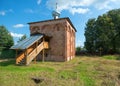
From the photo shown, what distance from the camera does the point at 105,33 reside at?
1352 inches

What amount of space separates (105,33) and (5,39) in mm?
27358

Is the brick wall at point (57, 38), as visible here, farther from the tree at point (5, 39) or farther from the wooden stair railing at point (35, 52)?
the tree at point (5, 39)

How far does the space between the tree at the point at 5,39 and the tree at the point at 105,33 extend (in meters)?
21.7

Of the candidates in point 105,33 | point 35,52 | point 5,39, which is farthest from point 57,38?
point 5,39

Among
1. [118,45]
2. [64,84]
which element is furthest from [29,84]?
[118,45]

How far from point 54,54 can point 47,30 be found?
4.04 metres

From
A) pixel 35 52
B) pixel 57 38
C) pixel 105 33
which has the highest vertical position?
pixel 105 33

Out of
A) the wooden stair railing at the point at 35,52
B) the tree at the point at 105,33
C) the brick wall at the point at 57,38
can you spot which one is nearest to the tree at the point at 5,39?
the brick wall at the point at 57,38

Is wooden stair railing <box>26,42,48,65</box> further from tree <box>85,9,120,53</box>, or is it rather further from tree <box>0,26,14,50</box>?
tree <box>0,26,14,50</box>

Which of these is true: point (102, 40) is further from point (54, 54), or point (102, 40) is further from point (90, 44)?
point (54, 54)

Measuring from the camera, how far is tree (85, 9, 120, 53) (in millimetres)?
34094

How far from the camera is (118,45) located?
34781mm

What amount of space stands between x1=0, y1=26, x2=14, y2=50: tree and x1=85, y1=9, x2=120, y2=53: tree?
21661 millimetres

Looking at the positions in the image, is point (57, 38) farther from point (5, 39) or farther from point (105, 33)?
point (5, 39)
